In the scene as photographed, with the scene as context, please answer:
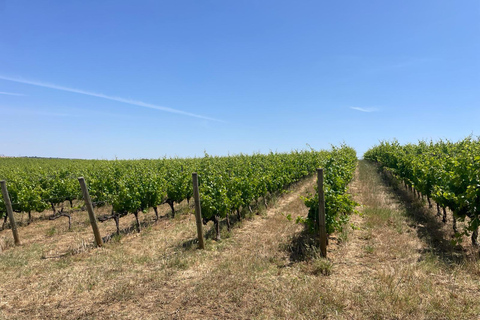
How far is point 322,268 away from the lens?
5445mm

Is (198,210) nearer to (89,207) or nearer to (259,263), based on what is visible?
(259,263)

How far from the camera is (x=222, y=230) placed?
357 inches

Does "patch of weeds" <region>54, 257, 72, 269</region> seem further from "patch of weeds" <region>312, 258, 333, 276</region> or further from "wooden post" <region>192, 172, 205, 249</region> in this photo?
"patch of weeds" <region>312, 258, 333, 276</region>

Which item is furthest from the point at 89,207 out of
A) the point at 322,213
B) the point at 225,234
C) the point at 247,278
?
the point at 322,213

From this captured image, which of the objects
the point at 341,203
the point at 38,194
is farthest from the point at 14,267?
the point at 341,203

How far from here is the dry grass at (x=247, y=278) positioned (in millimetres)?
4137

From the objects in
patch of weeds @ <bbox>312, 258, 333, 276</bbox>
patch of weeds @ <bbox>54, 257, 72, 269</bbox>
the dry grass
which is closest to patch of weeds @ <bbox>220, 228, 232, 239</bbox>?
the dry grass

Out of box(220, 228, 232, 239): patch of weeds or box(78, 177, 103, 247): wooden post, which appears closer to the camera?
box(78, 177, 103, 247): wooden post

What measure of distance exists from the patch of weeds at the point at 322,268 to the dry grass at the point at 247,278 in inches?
1.0

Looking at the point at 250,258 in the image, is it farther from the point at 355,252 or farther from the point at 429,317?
the point at 429,317

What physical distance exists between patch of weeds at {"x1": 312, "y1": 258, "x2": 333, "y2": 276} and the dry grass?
0.08 ft

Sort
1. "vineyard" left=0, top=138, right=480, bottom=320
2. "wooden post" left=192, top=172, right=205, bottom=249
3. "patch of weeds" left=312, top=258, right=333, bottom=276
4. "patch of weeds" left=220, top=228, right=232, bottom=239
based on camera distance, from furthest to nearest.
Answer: "patch of weeds" left=220, top=228, right=232, bottom=239, "wooden post" left=192, top=172, right=205, bottom=249, "patch of weeds" left=312, top=258, right=333, bottom=276, "vineyard" left=0, top=138, right=480, bottom=320

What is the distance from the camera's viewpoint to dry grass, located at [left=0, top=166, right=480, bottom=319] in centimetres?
414

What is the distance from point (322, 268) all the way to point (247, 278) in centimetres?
170
